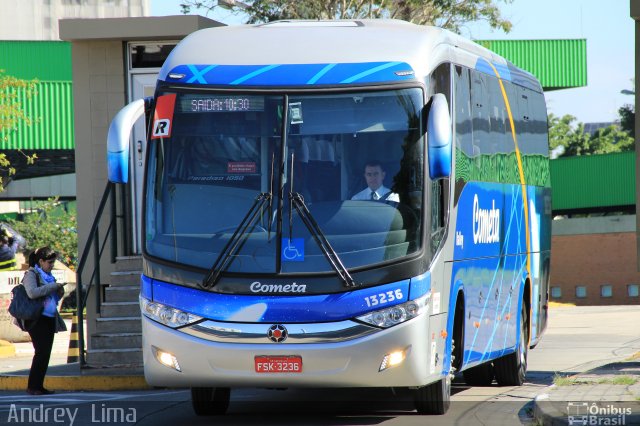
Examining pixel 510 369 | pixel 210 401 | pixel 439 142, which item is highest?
pixel 439 142

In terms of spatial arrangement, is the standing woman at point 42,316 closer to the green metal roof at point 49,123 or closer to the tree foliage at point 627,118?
the green metal roof at point 49,123

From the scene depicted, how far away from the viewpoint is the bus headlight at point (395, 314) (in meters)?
10.4

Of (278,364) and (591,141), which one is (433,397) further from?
(591,141)

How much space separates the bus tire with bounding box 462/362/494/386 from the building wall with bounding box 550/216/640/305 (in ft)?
126

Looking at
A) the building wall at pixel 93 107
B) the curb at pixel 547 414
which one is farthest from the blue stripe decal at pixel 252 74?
the building wall at pixel 93 107

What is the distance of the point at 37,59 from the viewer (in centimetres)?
4075

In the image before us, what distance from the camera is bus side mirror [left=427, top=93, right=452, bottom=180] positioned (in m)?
10.4

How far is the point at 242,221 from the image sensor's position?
34.9 ft

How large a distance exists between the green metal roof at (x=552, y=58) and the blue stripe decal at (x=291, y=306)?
115 feet

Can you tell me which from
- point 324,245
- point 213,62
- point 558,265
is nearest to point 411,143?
point 324,245

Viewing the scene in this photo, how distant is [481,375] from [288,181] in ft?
19.0

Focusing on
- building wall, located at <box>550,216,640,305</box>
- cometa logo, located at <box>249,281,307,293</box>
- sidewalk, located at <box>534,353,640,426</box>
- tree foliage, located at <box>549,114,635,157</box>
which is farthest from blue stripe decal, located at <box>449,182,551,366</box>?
tree foliage, located at <box>549,114,635,157</box>

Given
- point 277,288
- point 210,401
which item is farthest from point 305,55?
point 210,401

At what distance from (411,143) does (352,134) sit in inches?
20.0
